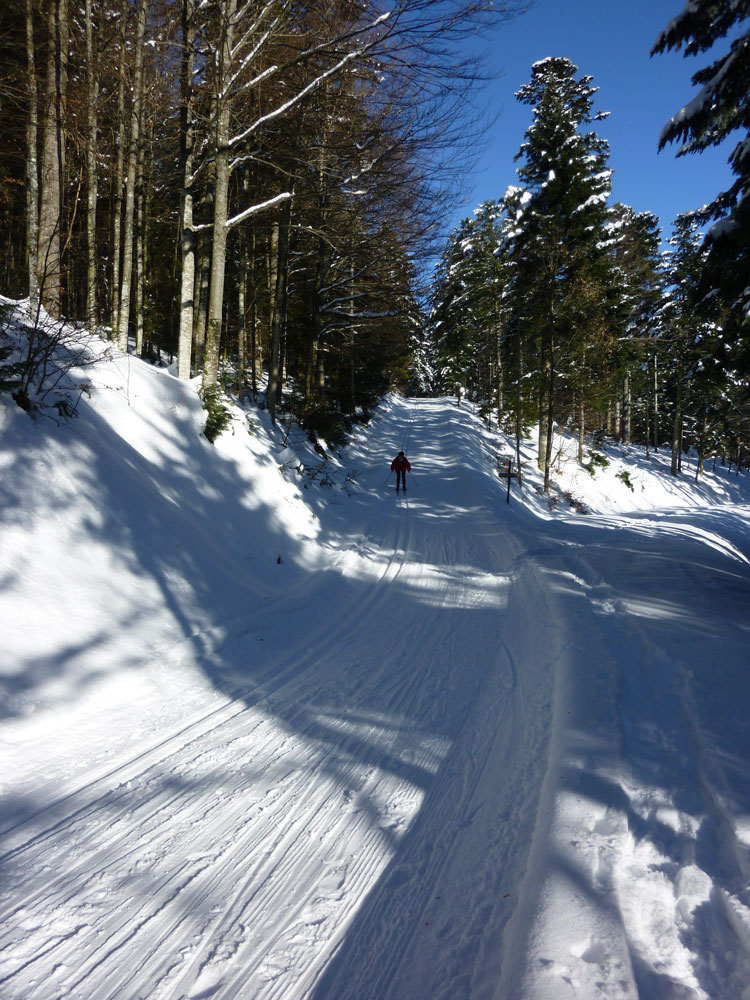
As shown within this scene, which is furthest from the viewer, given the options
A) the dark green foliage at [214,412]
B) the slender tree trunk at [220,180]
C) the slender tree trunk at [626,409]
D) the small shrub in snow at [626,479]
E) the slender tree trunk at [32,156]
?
the slender tree trunk at [626,409]

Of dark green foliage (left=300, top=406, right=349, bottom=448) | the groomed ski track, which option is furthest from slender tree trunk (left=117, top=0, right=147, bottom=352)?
the groomed ski track

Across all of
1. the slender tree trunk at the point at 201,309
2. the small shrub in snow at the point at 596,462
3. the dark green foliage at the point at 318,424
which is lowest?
the small shrub in snow at the point at 596,462

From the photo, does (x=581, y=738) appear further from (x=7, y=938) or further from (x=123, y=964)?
(x=7, y=938)

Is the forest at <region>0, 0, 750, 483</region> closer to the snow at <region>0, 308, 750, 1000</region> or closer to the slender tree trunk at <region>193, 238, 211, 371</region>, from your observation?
the slender tree trunk at <region>193, 238, 211, 371</region>

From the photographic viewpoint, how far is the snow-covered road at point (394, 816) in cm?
225

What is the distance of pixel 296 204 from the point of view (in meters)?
14.0

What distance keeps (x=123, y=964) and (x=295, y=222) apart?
16.0 metres

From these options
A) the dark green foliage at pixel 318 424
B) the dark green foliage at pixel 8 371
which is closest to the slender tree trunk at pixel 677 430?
the dark green foliage at pixel 318 424

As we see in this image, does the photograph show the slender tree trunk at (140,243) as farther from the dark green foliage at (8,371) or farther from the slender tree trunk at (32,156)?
the dark green foliage at (8,371)

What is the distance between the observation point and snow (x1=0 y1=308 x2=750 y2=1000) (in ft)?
7.55

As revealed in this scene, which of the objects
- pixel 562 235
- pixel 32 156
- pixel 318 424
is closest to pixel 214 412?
pixel 318 424

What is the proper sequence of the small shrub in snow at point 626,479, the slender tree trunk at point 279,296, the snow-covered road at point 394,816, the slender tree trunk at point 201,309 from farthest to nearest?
1. the small shrub in snow at point 626,479
2. the slender tree trunk at point 279,296
3. the slender tree trunk at point 201,309
4. the snow-covered road at point 394,816

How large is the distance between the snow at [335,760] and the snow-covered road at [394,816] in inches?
0.7

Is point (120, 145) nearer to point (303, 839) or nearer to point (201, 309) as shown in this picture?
point (201, 309)
